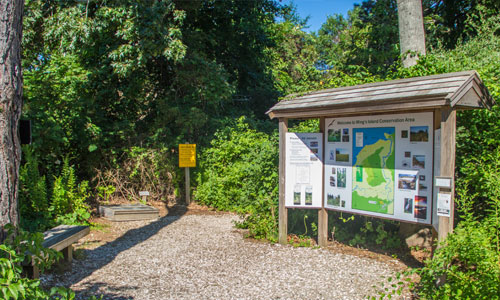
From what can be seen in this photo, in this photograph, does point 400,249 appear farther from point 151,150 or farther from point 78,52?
point 78,52

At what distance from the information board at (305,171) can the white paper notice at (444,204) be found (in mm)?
2223

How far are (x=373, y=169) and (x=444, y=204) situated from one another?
4.43ft

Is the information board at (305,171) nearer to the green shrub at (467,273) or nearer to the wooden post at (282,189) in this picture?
the wooden post at (282,189)

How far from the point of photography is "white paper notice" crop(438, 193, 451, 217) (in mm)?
4195

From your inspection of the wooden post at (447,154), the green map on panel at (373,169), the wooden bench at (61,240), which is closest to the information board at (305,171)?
the green map on panel at (373,169)

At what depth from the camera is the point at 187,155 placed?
1078 cm

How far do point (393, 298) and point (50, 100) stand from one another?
8.28 m

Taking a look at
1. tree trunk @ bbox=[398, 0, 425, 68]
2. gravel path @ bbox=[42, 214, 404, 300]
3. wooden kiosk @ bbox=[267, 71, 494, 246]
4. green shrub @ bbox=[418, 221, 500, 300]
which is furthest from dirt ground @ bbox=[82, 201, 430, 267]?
tree trunk @ bbox=[398, 0, 425, 68]

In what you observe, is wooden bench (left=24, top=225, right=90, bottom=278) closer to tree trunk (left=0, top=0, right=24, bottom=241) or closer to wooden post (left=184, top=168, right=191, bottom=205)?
tree trunk (left=0, top=0, right=24, bottom=241)

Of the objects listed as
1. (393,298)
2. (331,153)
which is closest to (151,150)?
(331,153)

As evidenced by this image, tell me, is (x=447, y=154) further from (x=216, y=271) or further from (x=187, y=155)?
(x=187, y=155)

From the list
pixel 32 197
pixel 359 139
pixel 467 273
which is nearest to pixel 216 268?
pixel 359 139

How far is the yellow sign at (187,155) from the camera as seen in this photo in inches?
422

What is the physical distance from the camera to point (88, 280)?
196 inches
